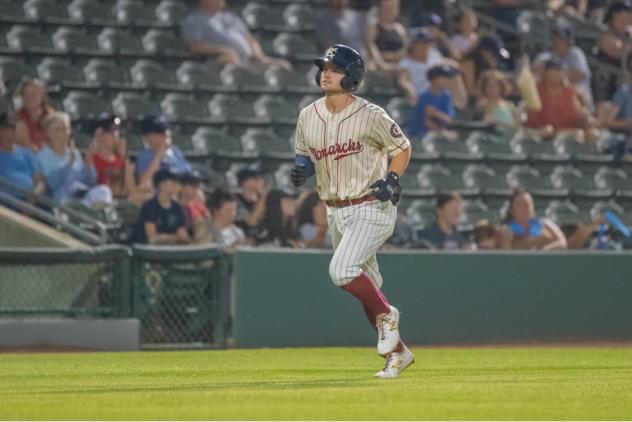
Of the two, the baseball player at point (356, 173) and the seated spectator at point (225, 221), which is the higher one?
the baseball player at point (356, 173)

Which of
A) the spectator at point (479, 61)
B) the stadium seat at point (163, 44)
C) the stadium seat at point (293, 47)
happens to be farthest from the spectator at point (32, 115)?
the spectator at point (479, 61)

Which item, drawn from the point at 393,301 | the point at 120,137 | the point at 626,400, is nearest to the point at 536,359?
the point at 393,301

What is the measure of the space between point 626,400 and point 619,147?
36.9ft

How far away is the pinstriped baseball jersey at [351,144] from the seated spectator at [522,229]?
20.2 ft

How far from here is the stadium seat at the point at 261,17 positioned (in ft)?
57.6

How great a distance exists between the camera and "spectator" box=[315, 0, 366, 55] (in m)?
17.1

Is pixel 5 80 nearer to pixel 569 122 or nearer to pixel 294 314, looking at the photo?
pixel 294 314

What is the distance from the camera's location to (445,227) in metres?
14.8

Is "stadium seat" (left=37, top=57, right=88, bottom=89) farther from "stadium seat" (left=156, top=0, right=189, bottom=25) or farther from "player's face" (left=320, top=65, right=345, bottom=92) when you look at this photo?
"player's face" (left=320, top=65, right=345, bottom=92)

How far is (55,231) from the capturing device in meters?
13.3

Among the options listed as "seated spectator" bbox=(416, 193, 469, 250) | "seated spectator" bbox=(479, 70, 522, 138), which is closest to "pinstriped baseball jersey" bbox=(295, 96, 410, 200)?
"seated spectator" bbox=(416, 193, 469, 250)

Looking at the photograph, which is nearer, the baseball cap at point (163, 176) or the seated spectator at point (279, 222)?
the baseball cap at point (163, 176)

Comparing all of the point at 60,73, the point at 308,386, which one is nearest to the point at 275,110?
the point at 60,73

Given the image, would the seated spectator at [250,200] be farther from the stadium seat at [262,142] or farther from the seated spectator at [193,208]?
the stadium seat at [262,142]
